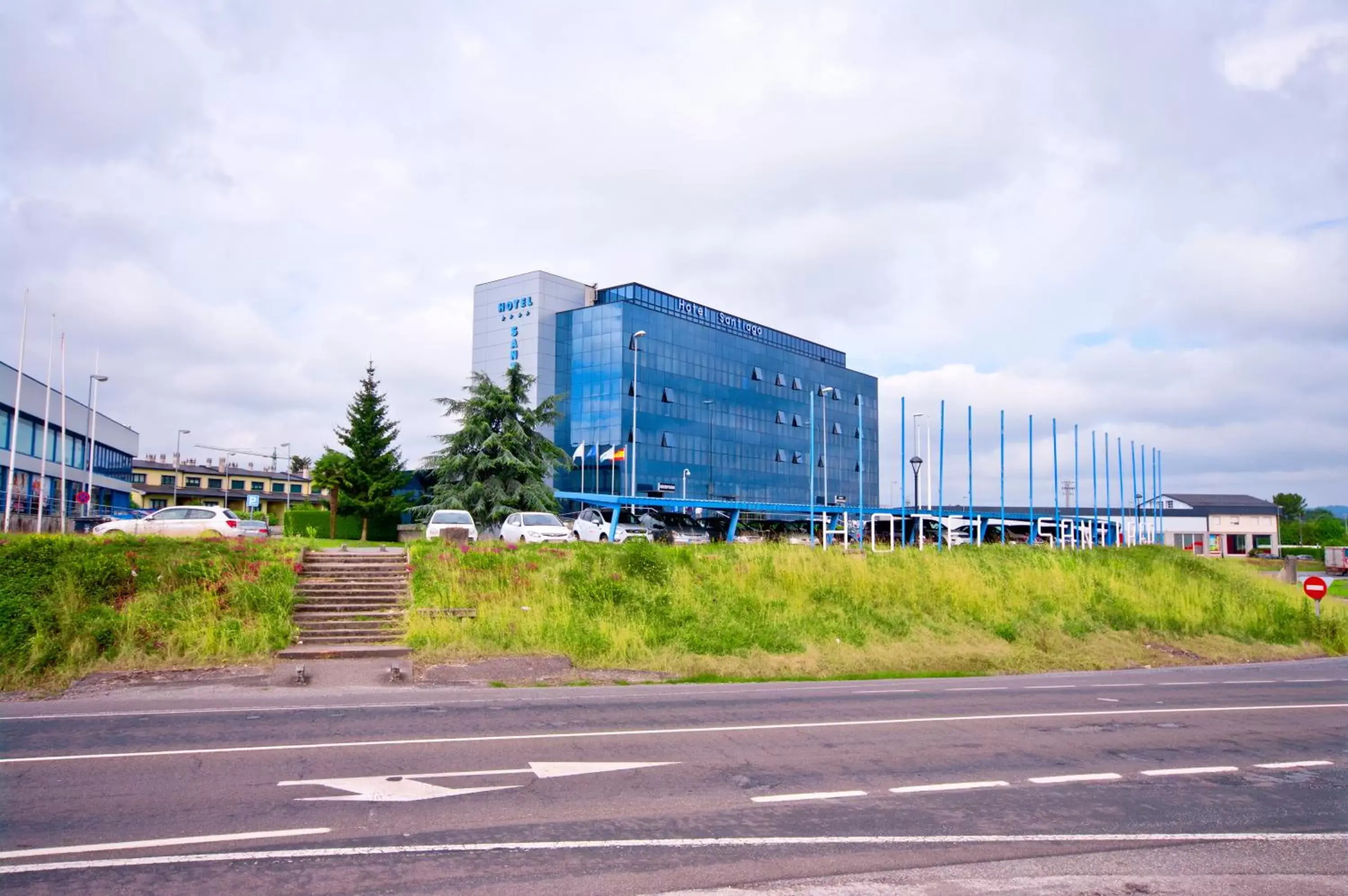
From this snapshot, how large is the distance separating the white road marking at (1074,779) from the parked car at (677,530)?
28.3m

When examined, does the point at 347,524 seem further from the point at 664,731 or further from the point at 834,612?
the point at 664,731

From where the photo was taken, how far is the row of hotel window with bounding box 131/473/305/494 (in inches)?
4427

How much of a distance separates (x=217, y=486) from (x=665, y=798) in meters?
126

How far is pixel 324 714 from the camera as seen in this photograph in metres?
12.5

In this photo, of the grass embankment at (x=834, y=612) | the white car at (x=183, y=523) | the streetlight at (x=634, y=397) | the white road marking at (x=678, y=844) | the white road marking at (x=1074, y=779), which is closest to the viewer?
the white road marking at (x=678, y=844)

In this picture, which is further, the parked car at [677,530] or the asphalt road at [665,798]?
the parked car at [677,530]

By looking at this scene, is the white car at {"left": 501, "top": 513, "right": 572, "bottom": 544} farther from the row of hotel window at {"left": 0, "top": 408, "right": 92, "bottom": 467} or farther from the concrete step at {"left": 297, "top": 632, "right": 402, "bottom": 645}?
the row of hotel window at {"left": 0, "top": 408, "right": 92, "bottom": 467}

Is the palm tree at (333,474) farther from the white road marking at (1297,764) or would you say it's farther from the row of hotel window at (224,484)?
the row of hotel window at (224,484)

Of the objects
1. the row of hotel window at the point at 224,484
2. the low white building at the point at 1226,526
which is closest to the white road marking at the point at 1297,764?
the low white building at the point at 1226,526

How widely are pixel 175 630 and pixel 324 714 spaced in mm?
7835

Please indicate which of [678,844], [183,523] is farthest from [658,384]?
[678,844]

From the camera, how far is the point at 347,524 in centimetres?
5169

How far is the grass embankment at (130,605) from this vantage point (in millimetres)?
16703

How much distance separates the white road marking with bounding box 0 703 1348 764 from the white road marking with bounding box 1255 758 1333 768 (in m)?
3.13
